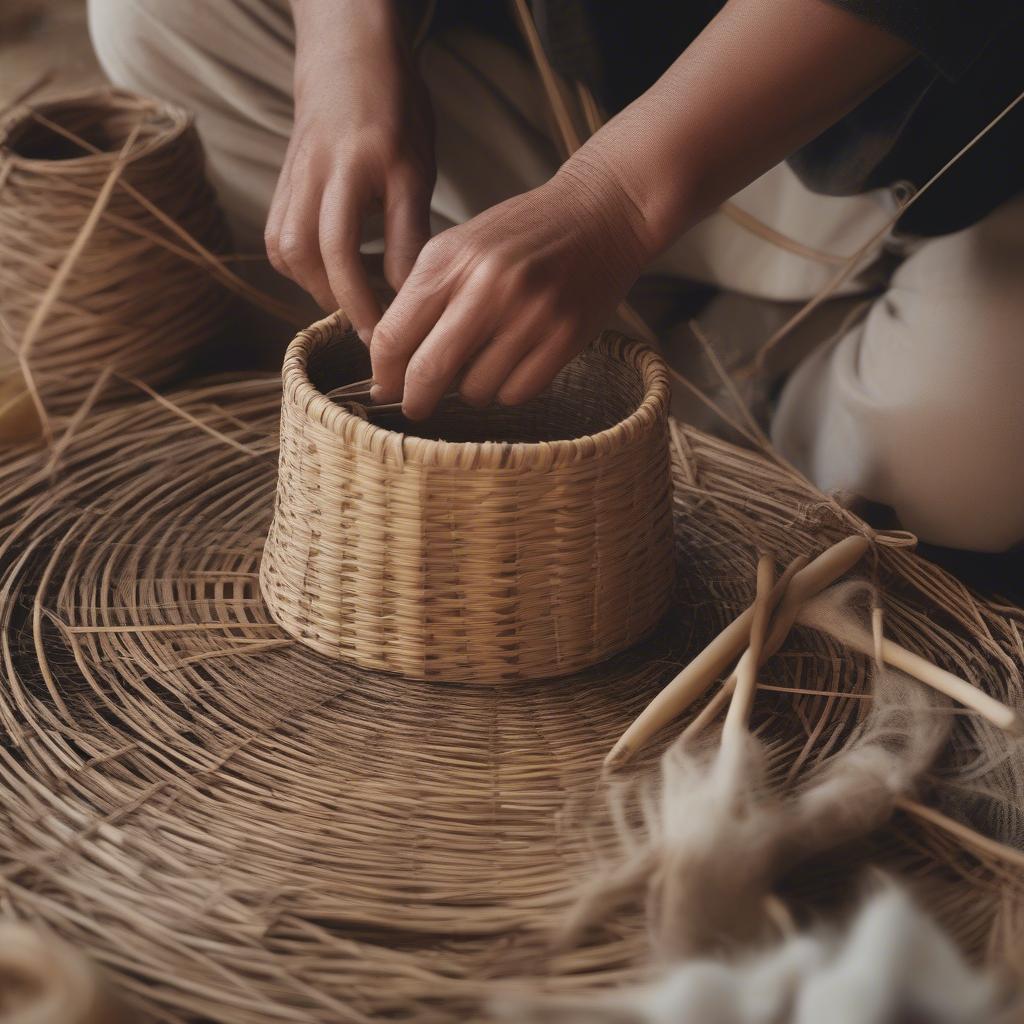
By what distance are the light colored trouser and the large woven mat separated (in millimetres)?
135

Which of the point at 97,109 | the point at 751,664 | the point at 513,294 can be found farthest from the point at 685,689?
the point at 97,109

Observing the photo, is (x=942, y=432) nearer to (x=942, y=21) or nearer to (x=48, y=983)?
(x=942, y=21)

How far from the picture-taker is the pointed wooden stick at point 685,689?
704mm

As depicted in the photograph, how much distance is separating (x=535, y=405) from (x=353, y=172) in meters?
0.21

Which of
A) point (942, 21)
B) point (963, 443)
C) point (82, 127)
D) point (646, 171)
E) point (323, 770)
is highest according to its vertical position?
point (942, 21)

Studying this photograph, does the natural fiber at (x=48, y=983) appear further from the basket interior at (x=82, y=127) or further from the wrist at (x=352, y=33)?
the basket interior at (x=82, y=127)

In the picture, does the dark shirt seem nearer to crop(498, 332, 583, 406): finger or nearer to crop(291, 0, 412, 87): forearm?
crop(291, 0, 412, 87): forearm

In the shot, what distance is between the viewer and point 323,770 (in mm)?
709

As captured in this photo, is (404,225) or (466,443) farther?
(404,225)

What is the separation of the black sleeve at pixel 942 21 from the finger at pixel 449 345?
0.27 meters

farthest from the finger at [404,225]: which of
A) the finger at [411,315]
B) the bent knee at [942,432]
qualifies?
the bent knee at [942,432]

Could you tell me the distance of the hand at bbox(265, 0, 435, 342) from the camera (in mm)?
796

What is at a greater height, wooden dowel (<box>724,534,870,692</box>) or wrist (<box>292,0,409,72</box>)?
wrist (<box>292,0,409,72</box>)

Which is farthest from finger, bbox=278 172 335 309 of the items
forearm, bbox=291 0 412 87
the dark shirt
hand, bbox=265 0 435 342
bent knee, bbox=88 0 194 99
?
bent knee, bbox=88 0 194 99
